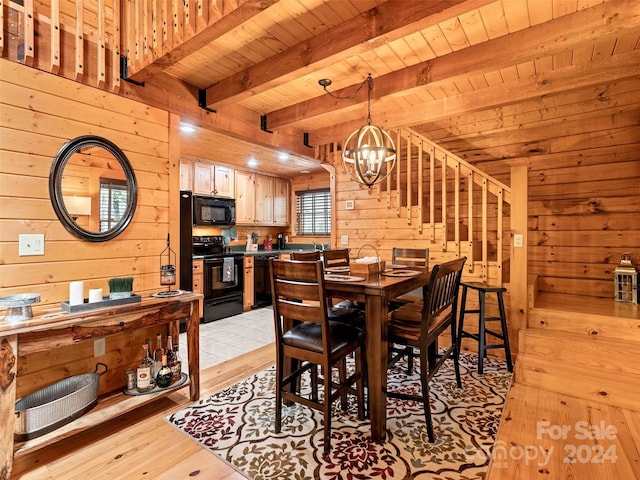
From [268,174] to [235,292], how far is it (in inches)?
97.5

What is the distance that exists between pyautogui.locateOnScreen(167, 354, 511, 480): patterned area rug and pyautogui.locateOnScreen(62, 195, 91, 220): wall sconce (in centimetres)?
155

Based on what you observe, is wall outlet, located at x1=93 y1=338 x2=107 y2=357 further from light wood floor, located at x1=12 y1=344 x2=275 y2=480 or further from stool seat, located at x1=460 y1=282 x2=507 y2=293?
stool seat, located at x1=460 y1=282 x2=507 y2=293

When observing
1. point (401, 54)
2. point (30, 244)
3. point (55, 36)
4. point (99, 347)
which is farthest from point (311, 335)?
point (55, 36)

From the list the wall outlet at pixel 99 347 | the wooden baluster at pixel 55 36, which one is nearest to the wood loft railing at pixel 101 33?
the wooden baluster at pixel 55 36

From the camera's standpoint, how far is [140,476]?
168cm

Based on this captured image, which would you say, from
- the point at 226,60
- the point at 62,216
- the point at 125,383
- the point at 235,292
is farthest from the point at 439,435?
the point at 235,292

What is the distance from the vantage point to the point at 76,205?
227 centimetres

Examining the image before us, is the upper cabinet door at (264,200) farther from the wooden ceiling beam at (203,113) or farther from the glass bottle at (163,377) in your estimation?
the glass bottle at (163,377)

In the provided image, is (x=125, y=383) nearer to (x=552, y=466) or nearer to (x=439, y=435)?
(x=439, y=435)

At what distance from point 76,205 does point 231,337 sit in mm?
2304

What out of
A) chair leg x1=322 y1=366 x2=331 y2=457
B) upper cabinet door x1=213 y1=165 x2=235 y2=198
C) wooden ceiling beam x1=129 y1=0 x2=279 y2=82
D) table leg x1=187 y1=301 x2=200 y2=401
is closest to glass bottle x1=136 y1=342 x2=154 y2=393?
table leg x1=187 y1=301 x2=200 y2=401

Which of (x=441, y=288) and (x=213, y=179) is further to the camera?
(x=213, y=179)

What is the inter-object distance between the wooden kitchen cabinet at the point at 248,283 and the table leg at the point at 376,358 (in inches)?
145

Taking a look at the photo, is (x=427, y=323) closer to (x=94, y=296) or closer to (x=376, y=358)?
(x=376, y=358)
